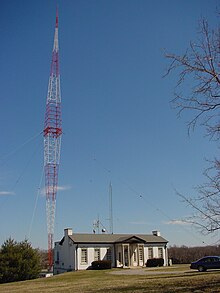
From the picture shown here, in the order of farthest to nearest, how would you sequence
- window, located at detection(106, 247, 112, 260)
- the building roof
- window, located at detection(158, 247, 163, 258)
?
1. window, located at detection(158, 247, 163, 258)
2. window, located at detection(106, 247, 112, 260)
3. the building roof

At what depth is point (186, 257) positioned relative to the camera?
194 feet

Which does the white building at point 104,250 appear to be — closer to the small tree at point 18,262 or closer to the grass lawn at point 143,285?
the small tree at point 18,262

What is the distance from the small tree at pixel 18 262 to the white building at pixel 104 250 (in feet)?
18.2

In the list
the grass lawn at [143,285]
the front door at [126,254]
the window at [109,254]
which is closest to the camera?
the grass lawn at [143,285]

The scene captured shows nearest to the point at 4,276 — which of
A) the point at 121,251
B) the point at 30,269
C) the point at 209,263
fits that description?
the point at 30,269

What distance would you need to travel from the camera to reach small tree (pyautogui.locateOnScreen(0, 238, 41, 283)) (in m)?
38.7

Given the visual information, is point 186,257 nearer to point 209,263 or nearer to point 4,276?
point 209,263

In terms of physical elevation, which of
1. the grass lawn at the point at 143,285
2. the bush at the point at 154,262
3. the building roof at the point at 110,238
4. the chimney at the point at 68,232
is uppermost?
the chimney at the point at 68,232

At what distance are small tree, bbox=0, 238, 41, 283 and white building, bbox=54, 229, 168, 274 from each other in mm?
5552

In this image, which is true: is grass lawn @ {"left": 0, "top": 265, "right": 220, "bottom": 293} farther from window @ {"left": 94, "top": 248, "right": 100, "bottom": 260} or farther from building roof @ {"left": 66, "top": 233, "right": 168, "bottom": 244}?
window @ {"left": 94, "top": 248, "right": 100, "bottom": 260}

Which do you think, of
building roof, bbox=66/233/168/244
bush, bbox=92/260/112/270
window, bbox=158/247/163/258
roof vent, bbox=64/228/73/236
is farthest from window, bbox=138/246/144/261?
roof vent, bbox=64/228/73/236

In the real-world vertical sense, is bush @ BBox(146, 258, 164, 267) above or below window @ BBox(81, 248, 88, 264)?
below

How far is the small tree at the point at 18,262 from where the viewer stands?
127ft

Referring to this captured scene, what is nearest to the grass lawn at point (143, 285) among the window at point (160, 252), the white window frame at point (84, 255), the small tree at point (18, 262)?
the small tree at point (18, 262)
